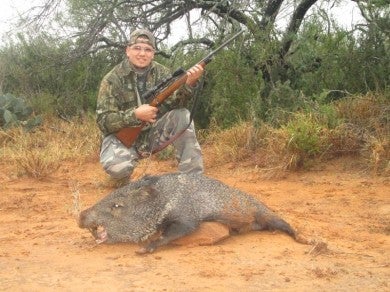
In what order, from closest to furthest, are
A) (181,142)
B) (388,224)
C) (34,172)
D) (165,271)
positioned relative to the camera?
1. (165,271)
2. (388,224)
3. (181,142)
4. (34,172)

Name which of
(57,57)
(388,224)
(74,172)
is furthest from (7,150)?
(388,224)

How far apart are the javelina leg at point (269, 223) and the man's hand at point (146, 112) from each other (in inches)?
60.7

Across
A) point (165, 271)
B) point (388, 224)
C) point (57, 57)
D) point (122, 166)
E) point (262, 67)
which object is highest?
point (57, 57)

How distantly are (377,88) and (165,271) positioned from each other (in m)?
4.22

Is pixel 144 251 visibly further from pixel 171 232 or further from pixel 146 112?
pixel 146 112

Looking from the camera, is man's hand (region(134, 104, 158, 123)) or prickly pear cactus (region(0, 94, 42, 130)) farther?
prickly pear cactus (region(0, 94, 42, 130))

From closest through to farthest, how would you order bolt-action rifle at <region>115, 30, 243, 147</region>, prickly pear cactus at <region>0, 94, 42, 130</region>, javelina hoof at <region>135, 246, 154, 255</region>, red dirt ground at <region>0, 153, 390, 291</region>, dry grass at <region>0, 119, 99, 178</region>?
red dirt ground at <region>0, 153, 390, 291</region> → javelina hoof at <region>135, 246, 154, 255</region> → bolt-action rifle at <region>115, 30, 243, 147</region> → dry grass at <region>0, 119, 99, 178</region> → prickly pear cactus at <region>0, 94, 42, 130</region>

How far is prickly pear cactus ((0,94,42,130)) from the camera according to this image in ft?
28.7

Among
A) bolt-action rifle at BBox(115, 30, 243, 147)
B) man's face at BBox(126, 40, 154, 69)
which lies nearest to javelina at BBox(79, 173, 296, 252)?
bolt-action rifle at BBox(115, 30, 243, 147)

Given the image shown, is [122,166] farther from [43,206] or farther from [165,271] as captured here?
[165,271]

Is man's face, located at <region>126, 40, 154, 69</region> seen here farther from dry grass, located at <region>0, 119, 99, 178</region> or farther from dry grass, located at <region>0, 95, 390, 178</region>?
dry grass, located at <region>0, 119, 99, 178</region>

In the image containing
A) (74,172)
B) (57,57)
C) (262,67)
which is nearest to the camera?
(74,172)

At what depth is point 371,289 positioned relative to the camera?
110 inches

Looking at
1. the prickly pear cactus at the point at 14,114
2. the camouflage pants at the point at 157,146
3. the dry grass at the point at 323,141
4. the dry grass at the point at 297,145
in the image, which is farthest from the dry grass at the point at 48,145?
the dry grass at the point at 323,141
